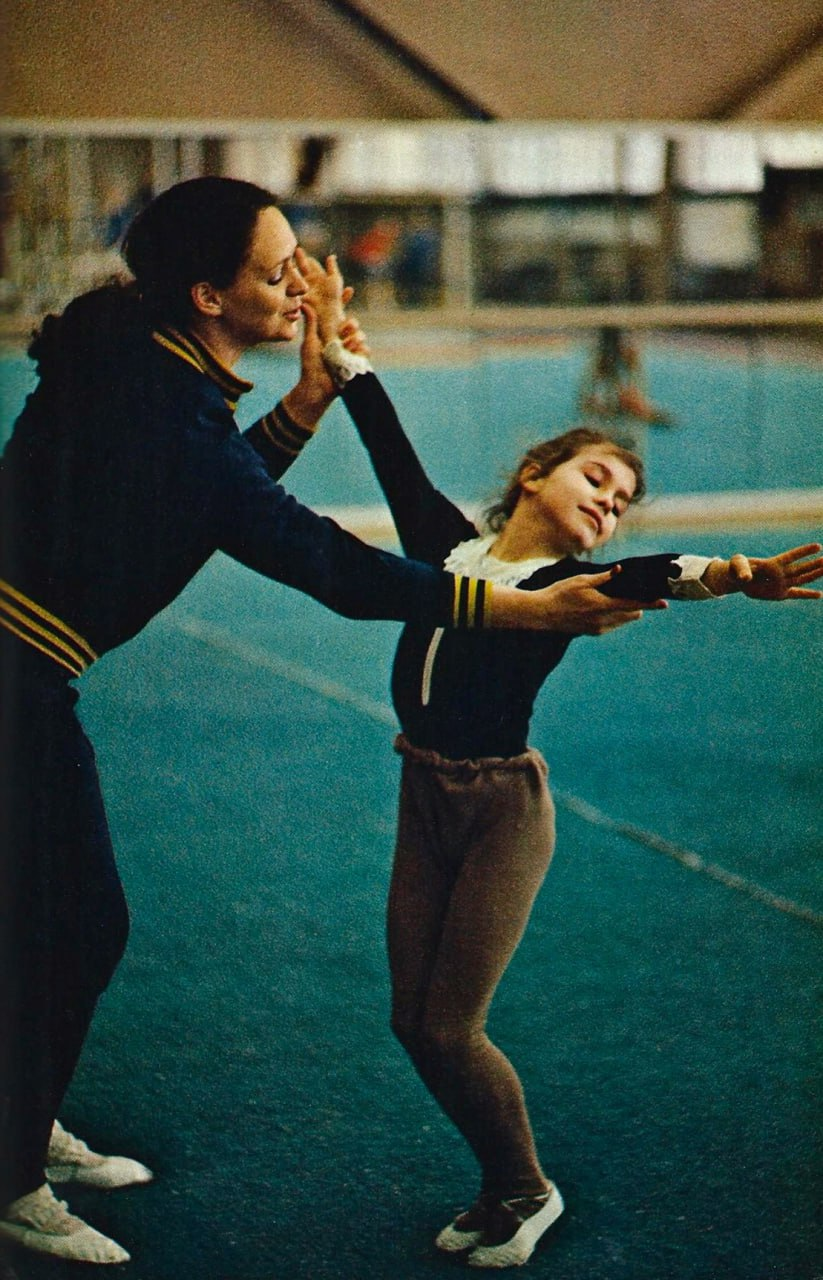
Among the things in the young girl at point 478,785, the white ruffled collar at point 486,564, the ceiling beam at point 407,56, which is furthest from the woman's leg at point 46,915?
the ceiling beam at point 407,56

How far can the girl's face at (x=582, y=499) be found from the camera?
70.6 inches

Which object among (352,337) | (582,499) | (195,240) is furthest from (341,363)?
(582,499)

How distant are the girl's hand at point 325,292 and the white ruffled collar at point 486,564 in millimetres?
309

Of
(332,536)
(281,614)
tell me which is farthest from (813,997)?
(281,614)

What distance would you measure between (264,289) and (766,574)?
26.1 inches

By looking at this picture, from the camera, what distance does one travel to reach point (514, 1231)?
72.4 inches

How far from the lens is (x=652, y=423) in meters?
9.05

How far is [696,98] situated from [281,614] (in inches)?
110

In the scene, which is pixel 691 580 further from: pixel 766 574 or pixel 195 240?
pixel 195 240

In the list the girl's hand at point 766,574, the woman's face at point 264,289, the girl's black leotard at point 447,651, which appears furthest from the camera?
the girl's black leotard at point 447,651

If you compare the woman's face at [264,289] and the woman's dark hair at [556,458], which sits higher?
the woman's face at [264,289]

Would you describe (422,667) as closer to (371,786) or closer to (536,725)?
(371,786)

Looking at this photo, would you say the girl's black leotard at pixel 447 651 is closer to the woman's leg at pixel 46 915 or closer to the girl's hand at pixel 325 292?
the girl's hand at pixel 325 292

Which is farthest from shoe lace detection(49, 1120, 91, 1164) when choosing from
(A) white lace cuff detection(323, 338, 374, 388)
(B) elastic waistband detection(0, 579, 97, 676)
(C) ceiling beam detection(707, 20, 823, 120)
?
(C) ceiling beam detection(707, 20, 823, 120)
